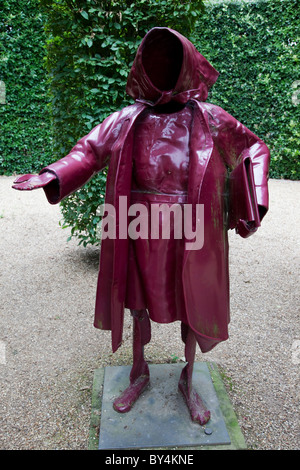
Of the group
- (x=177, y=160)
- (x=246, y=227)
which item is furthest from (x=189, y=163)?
(x=246, y=227)

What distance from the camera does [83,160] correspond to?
1.95 meters

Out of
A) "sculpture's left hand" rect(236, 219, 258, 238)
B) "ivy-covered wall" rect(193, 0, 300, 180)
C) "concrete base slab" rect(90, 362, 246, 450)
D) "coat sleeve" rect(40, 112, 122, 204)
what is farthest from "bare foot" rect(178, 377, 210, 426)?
"ivy-covered wall" rect(193, 0, 300, 180)

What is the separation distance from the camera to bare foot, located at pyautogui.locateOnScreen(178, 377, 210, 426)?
7.56 feet

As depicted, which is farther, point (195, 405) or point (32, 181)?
point (195, 405)

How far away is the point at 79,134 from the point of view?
416 cm

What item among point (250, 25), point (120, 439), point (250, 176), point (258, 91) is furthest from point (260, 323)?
point (250, 25)

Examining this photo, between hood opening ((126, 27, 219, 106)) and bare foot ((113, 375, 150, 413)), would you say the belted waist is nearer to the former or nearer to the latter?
hood opening ((126, 27, 219, 106))

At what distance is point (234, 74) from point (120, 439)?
938cm

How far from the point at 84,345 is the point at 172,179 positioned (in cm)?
211

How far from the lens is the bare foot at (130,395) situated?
2.40 meters

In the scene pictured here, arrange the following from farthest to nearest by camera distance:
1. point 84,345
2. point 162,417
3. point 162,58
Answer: point 84,345
point 162,417
point 162,58

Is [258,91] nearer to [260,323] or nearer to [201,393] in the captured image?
[260,323]

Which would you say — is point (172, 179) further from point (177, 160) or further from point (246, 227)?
point (246, 227)

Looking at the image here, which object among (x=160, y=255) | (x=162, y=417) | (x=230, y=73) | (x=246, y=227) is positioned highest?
(x=230, y=73)
